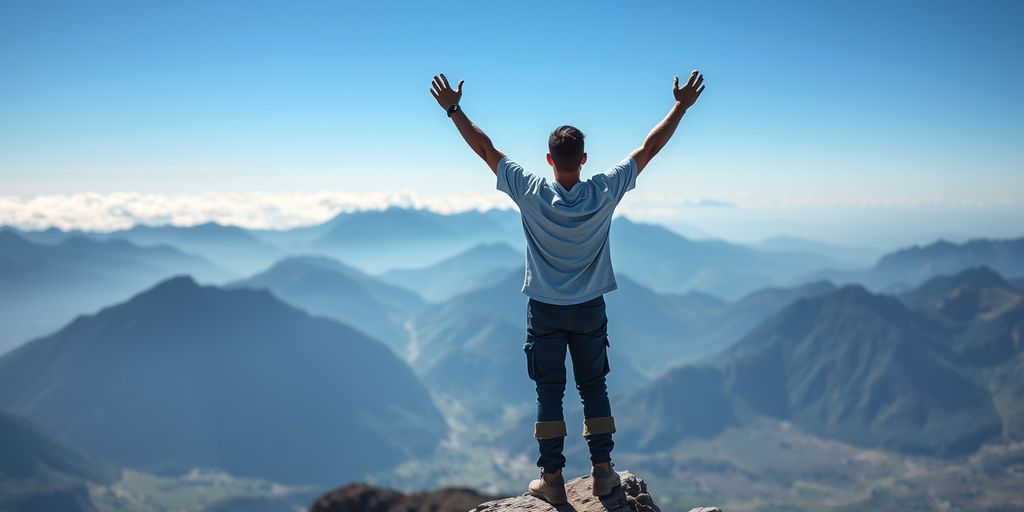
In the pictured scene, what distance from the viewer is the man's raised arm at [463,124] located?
330 inches

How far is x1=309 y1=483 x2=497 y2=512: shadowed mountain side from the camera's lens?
306ft

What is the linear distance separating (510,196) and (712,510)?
5.91m

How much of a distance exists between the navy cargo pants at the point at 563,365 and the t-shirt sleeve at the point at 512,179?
1.50 meters

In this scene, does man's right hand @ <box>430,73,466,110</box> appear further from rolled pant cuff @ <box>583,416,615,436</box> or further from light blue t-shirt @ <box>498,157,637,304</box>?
rolled pant cuff @ <box>583,416,615,436</box>

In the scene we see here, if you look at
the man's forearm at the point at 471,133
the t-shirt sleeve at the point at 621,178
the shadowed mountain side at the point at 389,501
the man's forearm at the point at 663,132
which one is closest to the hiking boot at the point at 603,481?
the t-shirt sleeve at the point at 621,178

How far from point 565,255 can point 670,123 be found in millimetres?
2394

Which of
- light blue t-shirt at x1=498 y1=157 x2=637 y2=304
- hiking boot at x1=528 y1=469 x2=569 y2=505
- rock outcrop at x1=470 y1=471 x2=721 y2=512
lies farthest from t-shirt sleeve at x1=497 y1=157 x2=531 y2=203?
rock outcrop at x1=470 y1=471 x2=721 y2=512

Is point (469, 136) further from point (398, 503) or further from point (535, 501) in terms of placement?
point (398, 503)

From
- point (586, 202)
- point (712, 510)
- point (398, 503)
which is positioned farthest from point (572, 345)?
point (398, 503)

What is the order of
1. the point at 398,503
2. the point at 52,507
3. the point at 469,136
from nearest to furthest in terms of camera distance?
1. the point at 469,136
2. the point at 398,503
3. the point at 52,507

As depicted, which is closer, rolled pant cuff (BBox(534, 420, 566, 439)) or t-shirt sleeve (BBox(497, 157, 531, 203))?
t-shirt sleeve (BBox(497, 157, 531, 203))

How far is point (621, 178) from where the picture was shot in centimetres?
830

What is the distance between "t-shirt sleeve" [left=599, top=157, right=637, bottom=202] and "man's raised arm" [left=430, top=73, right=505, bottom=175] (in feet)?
4.69

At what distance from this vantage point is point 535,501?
10.0 meters
